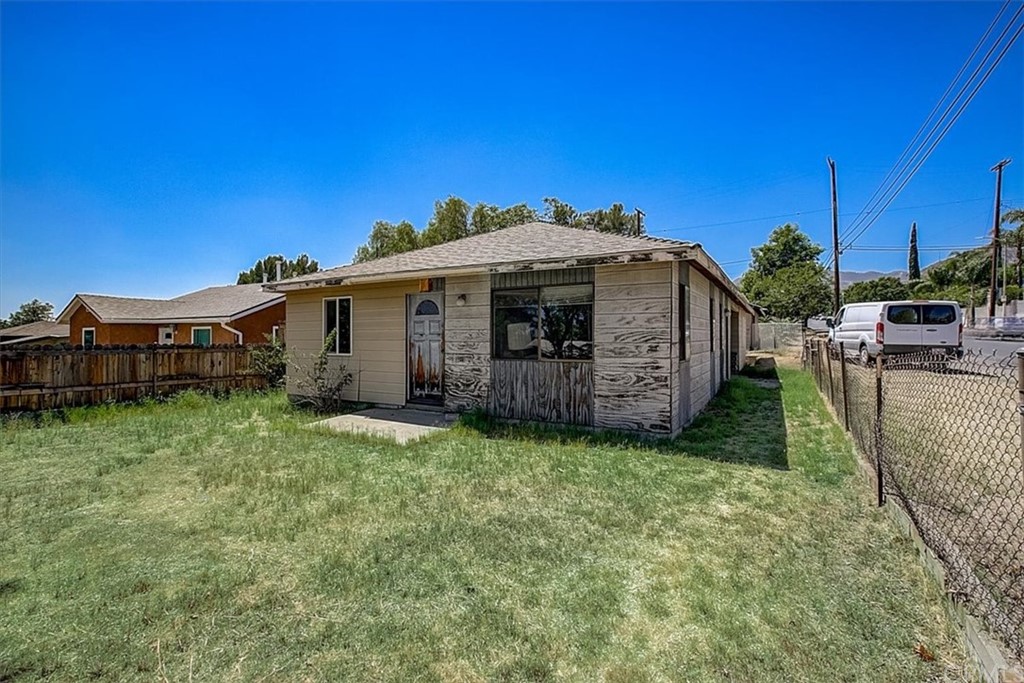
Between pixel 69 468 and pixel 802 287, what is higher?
pixel 802 287

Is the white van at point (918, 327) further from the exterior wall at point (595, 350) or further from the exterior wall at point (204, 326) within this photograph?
the exterior wall at point (204, 326)

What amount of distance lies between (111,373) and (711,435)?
11661 mm

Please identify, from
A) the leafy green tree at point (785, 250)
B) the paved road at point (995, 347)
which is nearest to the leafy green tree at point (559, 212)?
the paved road at point (995, 347)

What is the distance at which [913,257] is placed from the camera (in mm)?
56156

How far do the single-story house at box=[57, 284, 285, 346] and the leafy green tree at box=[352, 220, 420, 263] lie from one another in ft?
26.1

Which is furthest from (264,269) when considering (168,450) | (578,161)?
(168,450)

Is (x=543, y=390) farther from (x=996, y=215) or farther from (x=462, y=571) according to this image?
(x=996, y=215)

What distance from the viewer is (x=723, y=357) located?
12508mm

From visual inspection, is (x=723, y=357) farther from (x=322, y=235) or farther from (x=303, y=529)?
(x=322, y=235)

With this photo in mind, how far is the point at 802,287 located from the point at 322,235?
29644 mm

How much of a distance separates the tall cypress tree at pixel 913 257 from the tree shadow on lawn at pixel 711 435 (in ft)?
209

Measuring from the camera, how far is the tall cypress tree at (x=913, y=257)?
55650 mm

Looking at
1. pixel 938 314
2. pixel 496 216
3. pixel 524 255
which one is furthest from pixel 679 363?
pixel 496 216

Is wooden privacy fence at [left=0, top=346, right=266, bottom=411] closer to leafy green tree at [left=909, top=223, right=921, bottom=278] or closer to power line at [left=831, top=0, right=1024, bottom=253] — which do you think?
power line at [left=831, top=0, right=1024, bottom=253]
